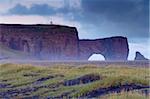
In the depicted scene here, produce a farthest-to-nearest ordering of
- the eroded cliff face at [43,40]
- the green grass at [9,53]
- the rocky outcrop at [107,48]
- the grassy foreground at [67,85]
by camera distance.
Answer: the rocky outcrop at [107,48] → the eroded cliff face at [43,40] → the green grass at [9,53] → the grassy foreground at [67,85]

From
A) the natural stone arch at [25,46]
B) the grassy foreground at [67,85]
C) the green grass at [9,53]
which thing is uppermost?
the natural stone arch at [25,46]

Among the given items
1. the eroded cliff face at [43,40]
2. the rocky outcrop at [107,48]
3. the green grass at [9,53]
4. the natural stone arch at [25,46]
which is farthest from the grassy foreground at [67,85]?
the rocky outcrop at [107,48]

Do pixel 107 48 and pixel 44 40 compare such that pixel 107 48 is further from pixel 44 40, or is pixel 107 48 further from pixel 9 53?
pixel 9 53

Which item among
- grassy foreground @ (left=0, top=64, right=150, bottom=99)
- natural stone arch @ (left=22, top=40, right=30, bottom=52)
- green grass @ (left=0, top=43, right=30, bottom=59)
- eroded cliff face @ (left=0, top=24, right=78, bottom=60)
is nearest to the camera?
grassy foreground @ (left=0, top=64, right=150, bottom=99)

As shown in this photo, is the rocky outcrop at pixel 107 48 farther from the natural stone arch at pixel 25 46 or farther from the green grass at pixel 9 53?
the green grass at pixel 9 53

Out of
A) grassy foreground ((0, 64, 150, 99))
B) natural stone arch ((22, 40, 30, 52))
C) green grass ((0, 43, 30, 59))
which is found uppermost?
natural stone arch ((22, 40, 30, 52))

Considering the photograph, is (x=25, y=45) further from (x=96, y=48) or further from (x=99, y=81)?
(x=99, y=81)

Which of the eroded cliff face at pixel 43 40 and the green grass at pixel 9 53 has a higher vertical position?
the eroded cliff face at pixel 43 40

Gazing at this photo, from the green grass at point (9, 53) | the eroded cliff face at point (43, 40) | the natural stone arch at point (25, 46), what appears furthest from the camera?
the eroded cliff face at point (43, 40)

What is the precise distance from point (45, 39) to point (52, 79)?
136949mm

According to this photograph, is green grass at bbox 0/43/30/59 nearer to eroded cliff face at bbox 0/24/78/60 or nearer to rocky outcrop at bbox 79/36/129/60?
eroded cliff face at bbox 0/24/78/60

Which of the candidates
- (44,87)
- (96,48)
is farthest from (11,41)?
(44,87)

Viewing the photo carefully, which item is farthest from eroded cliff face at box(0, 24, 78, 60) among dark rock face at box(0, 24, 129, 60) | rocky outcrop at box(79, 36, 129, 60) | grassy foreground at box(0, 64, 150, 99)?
grassy foreground at box(0, 64, 150, 99)

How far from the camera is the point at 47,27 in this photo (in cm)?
17550
